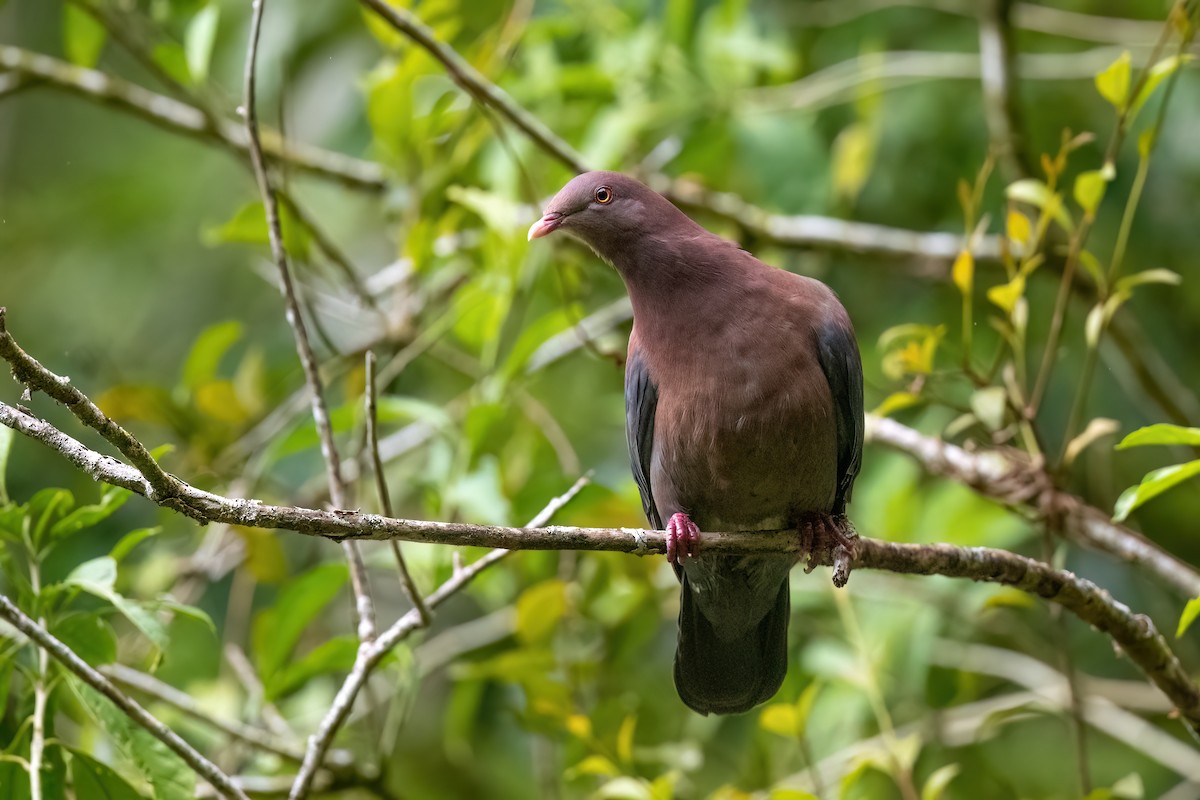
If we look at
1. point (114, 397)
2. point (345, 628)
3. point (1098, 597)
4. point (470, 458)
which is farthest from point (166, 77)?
point (1098, 597)

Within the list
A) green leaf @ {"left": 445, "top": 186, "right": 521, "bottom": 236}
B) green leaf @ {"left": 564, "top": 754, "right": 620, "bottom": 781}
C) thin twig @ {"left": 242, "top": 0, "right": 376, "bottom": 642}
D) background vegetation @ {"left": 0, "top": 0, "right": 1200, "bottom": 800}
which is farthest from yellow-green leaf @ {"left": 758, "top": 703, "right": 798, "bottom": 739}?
green leaf @ {"left": 445, "top": 186, "right": 521, "bottom": 236}

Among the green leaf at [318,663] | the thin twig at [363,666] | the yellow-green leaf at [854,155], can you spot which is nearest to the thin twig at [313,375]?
Result: the thin twig at [363,666]

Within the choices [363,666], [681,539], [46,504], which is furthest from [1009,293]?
[46,504]

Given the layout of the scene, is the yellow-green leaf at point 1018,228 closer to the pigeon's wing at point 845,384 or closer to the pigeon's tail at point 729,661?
the pigeon's wing at point 845,384

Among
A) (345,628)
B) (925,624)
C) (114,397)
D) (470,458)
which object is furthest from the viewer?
(345,628)

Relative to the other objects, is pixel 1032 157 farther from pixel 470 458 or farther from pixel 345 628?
pixel 345 628

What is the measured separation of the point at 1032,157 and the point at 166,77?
4.04m

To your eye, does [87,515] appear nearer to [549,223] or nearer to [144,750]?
[144,750]

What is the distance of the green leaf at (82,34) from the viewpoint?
5328mm

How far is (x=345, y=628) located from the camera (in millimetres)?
7168

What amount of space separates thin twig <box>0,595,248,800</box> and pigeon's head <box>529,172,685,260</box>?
196 cm

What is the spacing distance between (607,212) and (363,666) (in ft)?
5.80

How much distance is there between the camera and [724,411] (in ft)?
12.3

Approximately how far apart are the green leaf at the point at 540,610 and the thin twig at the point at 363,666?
1.17 meters
